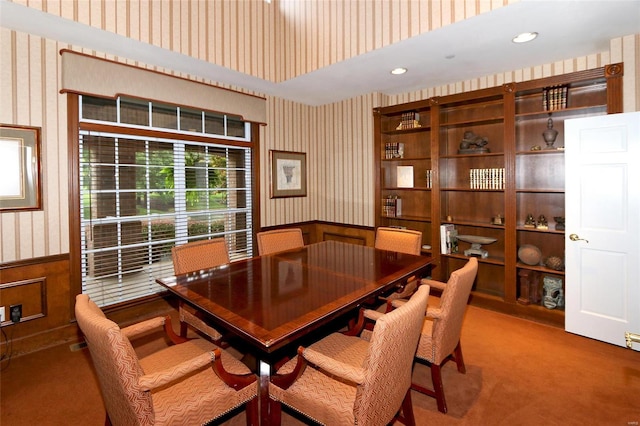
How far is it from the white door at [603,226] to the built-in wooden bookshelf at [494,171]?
22cm

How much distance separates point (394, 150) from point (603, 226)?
245cm

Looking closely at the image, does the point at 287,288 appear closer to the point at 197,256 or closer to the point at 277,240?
the point at 197,256

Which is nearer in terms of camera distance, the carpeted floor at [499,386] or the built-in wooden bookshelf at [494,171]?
the carpeted floor at [499,386]

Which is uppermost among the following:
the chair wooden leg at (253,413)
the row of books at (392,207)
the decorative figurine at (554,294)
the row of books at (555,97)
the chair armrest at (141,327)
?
the row of books at (555,97)

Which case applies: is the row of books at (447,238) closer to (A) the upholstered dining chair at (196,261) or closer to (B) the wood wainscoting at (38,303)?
(A) the upholstered dining chair at (196,261)

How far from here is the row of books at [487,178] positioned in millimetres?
3707

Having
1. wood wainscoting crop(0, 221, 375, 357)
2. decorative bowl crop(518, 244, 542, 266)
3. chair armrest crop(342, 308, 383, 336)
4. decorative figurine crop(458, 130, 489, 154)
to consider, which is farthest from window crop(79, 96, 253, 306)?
decorative bowl crop(518, 244, 542, 266)

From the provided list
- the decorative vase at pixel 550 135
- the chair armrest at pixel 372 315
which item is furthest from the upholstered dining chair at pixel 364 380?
the decorative vase at pixel 550 135

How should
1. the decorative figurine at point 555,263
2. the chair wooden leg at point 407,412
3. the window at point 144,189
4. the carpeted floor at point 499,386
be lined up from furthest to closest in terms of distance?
the decorative figurine at point 555,263, the window at point 144,189, the carpeted floor at point 499,386, the chair wooden leg at point 407,412

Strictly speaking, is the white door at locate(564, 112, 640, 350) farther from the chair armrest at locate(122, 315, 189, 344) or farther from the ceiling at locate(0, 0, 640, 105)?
the chair armrest at locate(122, 315, 189, 344)

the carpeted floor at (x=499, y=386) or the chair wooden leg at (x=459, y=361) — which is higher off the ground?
the chair wooden leg at (x=459, y=361)

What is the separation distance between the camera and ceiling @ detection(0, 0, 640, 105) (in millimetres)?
2490

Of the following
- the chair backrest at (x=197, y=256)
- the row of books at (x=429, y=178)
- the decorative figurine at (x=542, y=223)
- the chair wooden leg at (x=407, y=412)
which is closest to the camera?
the chair wooden leg at (x=407, y=412)

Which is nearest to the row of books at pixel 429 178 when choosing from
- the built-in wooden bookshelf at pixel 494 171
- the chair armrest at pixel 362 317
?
the built-in wooden bookshelf at pixel 494 171
